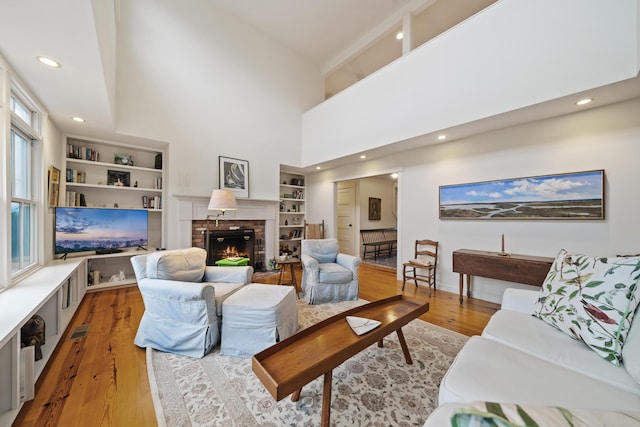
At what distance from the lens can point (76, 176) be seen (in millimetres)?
3537

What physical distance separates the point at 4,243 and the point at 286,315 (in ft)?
7.71

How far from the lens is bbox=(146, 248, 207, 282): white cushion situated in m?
2.17

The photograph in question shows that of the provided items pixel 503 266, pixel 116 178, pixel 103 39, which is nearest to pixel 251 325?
pixel 103 39

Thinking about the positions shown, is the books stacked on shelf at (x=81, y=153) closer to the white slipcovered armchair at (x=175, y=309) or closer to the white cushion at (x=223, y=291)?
the white slipcovered armchair at (x=175, y=309)

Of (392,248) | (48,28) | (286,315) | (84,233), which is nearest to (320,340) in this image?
(286,315)

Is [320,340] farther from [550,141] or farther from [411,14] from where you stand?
[411,14]

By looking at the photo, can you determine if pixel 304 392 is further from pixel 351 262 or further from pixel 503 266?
pixel 503 266

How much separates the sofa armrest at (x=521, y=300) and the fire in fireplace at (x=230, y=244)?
12.9ft

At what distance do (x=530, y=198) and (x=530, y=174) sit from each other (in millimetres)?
303

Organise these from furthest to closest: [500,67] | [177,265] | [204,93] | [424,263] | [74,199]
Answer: [204,93] < [424,263] < [74,199] < [500,67] < [177,265]

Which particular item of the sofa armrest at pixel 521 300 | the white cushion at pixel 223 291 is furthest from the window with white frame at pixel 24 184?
the sofa armrest at pixel 521 300

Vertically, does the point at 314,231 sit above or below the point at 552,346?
above

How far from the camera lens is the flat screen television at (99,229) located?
324 centimetres

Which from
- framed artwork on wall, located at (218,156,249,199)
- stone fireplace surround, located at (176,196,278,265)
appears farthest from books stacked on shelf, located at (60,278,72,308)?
framed artwork on wall, located at (218,156,249,199)
